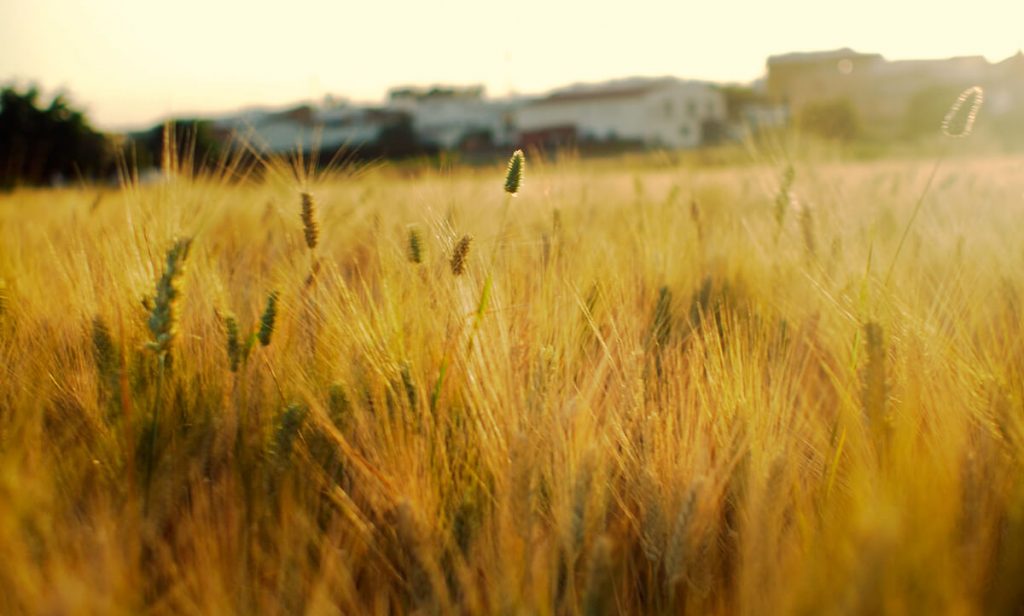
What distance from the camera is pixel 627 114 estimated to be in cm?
3331

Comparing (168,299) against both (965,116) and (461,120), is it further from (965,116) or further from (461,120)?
(461,120)

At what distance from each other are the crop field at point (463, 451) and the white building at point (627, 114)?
31669 millimetres

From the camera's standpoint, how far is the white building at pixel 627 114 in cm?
3306

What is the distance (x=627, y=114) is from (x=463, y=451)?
33621 mm

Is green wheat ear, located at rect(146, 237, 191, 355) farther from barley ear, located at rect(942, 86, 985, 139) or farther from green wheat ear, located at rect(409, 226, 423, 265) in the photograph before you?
barley ear, located at rect(942, 86, 985, 139)

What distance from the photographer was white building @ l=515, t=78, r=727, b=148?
33.1 metres

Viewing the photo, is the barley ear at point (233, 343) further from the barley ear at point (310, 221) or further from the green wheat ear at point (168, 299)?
the barley ear at point (310, 221)

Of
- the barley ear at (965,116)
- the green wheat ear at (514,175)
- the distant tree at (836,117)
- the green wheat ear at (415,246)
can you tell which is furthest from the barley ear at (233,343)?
the distant tree at (836,117)

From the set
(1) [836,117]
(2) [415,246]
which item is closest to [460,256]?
(2) [415,246]

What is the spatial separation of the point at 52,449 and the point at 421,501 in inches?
21.8

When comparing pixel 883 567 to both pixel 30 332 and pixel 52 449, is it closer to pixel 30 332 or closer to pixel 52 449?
pixel 52 449

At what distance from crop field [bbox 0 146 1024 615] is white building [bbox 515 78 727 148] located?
31669 millimetres

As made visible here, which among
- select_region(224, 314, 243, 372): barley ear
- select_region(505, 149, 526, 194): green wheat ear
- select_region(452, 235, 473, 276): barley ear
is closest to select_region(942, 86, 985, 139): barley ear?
select_region(505, 149, 526, 194): green wheat ear

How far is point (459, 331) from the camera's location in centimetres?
121
